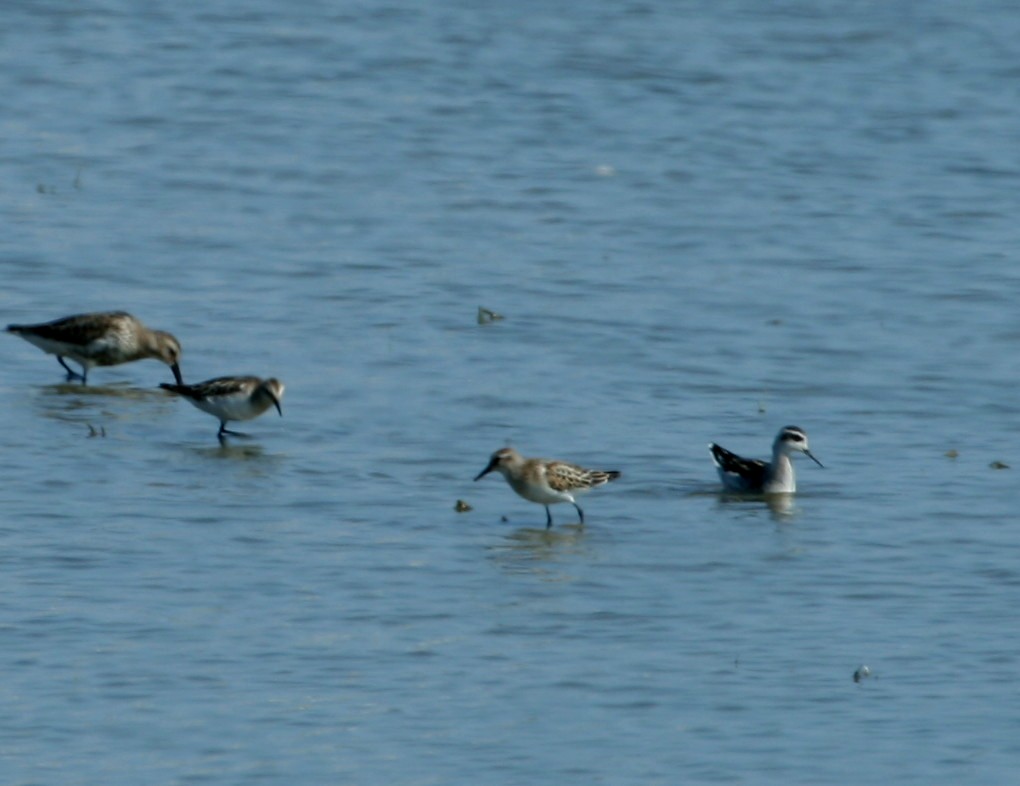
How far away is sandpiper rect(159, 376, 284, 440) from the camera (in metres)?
17.7

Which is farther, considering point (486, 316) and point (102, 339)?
point (486, 316)

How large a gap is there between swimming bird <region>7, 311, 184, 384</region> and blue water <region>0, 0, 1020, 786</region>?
1.20ft

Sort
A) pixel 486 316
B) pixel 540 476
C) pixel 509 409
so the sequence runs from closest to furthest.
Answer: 1. pixel 540 476
2. pixel 509 409
3. pixel 486 316

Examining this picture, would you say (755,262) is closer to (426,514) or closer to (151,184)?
(151,184)

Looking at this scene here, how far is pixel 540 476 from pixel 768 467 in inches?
85.9

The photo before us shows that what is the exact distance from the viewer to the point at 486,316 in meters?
21.8

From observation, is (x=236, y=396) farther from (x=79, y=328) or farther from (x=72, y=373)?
(x=72, y=373)

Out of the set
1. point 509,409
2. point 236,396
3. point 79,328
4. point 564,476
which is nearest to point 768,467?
point 564,476

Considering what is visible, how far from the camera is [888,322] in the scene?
2238 centimetres

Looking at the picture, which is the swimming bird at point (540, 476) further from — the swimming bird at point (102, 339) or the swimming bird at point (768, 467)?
the swimming bird at point (102, 339)

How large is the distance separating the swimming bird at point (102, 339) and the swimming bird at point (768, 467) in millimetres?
5165

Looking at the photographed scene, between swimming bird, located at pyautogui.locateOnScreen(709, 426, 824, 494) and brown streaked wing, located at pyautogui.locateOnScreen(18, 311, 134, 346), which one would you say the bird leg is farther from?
swimming bird, located at pyautogui.locateOnScreen(709, 426, 824, 494)

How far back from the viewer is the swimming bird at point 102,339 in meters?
19.3

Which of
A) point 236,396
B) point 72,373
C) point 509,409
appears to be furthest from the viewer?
point 72,373
